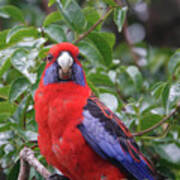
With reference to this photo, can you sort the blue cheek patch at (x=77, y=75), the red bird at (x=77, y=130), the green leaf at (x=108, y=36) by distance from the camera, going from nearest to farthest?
the red bird at (x=77, y=130) → the blue cheek patch at (x=77, y=75) → the green leaf at (x=108, y=36)

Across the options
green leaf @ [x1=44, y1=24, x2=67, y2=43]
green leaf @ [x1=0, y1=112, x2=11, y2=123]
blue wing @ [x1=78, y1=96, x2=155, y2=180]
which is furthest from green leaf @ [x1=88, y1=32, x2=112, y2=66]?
green leaf @ [x1=0, y1=112, x2=11, y2=123]

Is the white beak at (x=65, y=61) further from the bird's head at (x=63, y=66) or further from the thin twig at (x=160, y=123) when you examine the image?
the thin twig at (x=160, y=123)

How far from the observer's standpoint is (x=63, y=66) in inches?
94.4

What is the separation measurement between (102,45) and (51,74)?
1.76 feet

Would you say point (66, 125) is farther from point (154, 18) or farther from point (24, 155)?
point (154, 18)

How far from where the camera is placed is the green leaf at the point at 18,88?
8.32 ft

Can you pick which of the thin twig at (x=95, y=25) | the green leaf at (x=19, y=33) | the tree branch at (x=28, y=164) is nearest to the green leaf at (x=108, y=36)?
the thin twig at (x=95, y=25)

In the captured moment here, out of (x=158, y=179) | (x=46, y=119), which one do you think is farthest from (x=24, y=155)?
(x=158, y=179)

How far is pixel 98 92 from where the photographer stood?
2725 mm

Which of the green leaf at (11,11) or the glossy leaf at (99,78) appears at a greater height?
the green leaf at (11,11)

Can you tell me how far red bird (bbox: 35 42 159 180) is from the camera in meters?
2.31

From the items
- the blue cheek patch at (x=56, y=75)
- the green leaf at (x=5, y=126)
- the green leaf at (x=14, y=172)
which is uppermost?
the blue cheek patch at (x=56, y=75)

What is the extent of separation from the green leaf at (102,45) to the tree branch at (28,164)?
91 cm

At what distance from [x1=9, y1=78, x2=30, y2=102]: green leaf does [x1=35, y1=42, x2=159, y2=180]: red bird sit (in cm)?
11
